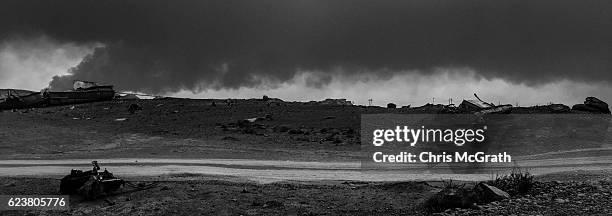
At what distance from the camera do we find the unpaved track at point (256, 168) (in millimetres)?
23953

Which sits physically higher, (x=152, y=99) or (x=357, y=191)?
(x=152, y=99)

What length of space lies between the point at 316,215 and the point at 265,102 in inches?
1621

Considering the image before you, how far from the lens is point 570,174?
74.6 feet

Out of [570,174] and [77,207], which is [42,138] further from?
[570,174]

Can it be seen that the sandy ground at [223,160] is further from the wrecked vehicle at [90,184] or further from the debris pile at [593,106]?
the debris pile at [593,106]

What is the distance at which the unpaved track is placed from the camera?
2395cm

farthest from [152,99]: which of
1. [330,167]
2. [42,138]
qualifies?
[330,167]

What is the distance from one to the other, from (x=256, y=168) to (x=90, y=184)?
7.96 metres

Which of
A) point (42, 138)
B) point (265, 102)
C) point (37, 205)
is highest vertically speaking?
point (265, 102)

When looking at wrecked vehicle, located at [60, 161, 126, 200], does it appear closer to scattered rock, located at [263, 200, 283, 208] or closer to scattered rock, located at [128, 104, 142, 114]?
scattered rock, located at [263, 200, 283, 208]

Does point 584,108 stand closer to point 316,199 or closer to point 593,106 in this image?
point 593,106

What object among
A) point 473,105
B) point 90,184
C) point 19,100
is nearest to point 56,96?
point 19,100

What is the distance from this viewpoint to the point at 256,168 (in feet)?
87.9

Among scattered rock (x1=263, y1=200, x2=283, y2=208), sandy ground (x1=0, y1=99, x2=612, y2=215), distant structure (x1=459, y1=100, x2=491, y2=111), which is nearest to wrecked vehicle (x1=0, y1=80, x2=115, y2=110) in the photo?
sandy ground (x1=0, y1=99, x2=612, y2=215)
